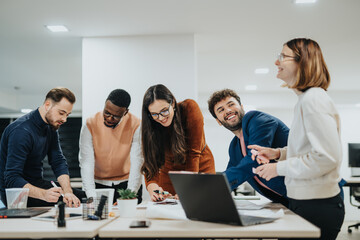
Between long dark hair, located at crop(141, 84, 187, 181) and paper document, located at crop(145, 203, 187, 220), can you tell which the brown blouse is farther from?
paper document, located at crop(145, 203, 187, 220)

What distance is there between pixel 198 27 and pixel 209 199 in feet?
10.7

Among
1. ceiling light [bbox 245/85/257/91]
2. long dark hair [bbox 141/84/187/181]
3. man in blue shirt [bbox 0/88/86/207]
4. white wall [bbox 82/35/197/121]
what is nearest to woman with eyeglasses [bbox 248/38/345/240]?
long dark hair [bbox 141/84/187/181]

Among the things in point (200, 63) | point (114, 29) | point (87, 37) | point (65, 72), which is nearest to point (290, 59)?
point (114, 29)

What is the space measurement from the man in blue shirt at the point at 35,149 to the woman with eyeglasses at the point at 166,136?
21.9 inches

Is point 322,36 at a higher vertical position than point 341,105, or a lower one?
higher

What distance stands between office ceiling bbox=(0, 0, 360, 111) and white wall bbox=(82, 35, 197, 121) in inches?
5.6

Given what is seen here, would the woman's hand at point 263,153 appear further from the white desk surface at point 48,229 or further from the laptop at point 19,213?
the laptop at point 19,213

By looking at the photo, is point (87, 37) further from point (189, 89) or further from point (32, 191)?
point (32, 191)

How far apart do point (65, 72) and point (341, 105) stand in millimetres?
6560

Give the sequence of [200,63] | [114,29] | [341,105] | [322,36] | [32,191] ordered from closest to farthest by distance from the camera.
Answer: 1. [32,191]
2. [114,29]
3. [322,36]
4. [200,63]
5. [341,105]

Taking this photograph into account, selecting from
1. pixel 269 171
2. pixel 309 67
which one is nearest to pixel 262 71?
pixel 309 67

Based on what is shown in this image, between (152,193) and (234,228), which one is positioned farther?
(152,193)

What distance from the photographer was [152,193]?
7.17 feet

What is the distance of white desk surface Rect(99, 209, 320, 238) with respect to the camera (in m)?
1.24
